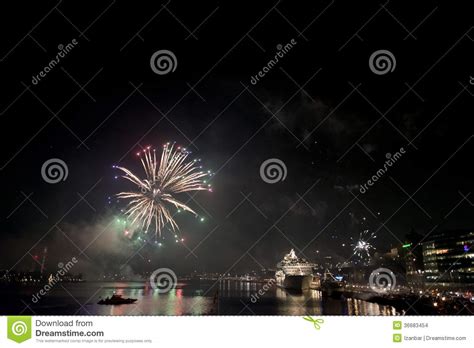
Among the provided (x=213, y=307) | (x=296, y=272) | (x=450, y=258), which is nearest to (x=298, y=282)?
(x=296, y=272)

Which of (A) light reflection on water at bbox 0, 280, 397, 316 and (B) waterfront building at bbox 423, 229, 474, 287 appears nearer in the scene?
(A) light reflection on water at bbox 0, 280, 397, 316

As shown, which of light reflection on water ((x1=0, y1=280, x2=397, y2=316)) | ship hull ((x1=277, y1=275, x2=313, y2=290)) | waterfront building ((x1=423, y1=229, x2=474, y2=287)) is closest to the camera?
light reflection on water ((x1=0, y1=280, x2=397, y2=316))

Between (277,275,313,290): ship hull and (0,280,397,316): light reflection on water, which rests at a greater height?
(277,275,313,290): ship hull

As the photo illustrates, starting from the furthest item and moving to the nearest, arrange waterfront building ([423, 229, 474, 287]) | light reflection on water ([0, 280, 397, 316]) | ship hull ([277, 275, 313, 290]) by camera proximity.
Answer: ship hull ([277, 275, 313, 290]), waterfront building ([423, 229, 474, 287]), light reflection on water ([0, 280, 397, 316])

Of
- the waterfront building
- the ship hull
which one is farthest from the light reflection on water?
the ship hull

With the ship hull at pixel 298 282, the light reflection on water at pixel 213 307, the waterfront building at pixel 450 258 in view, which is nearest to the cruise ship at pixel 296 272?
the ship hull at pixel 298 282

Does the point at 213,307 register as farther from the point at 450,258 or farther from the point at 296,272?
the point at 296,272

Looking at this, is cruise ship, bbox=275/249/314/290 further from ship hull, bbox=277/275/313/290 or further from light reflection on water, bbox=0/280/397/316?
light reflection on water, bbox=0/280/397/316
